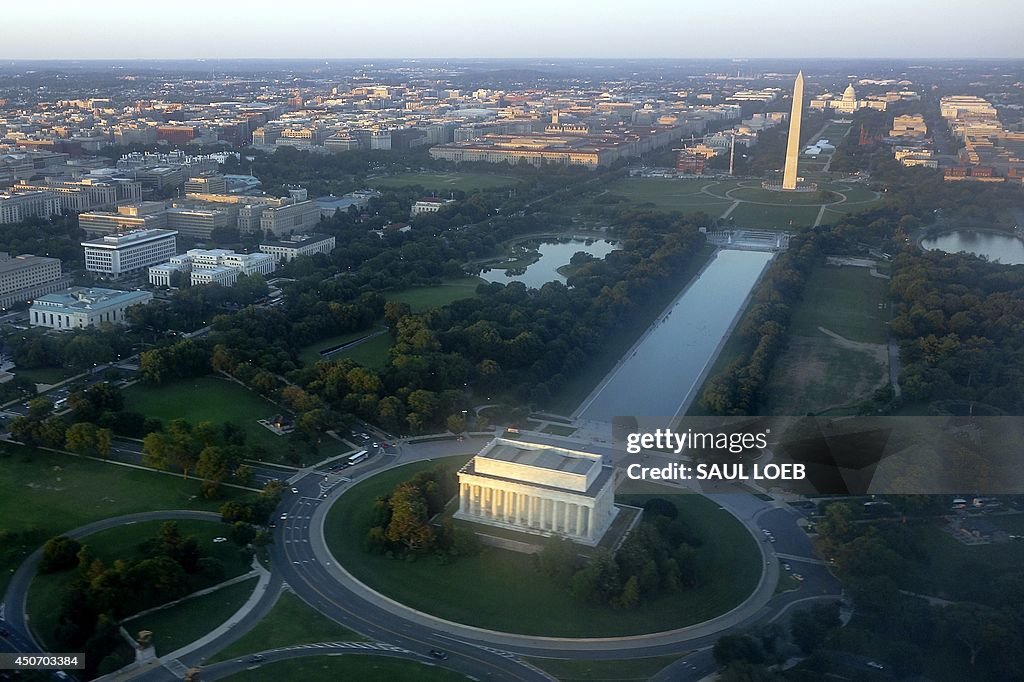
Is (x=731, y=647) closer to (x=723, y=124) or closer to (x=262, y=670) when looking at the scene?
(x=262, y=670)

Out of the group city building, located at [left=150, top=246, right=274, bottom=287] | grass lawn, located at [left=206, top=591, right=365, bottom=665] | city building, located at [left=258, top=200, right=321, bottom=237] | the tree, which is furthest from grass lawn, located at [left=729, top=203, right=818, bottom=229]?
grass lawn, located at [left=206, top=591, right=365, bottom=665]

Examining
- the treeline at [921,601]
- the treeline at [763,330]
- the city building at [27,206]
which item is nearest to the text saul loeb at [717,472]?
the treeline at [763,330]

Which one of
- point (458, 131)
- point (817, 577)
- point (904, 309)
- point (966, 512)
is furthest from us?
point (458, 131)

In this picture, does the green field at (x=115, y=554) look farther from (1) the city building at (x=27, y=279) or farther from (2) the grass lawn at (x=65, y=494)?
(1) the city building at (x=27, y=279)

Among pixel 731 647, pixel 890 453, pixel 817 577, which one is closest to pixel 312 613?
pixel 731 647

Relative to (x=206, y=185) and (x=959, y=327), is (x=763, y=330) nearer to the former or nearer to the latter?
(x=959, y=327)

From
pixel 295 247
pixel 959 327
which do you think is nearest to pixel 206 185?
pixel 295 247
